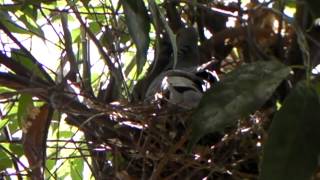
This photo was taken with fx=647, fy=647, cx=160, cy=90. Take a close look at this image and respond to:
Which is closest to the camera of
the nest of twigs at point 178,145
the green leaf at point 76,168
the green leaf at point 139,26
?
the green leaf at point 139,26

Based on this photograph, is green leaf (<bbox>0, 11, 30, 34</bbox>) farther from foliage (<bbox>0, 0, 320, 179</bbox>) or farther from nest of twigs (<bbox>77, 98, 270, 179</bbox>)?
nest of twigs (<bbox>77, 98, 270, 179</bbox>)

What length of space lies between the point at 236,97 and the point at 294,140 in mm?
72

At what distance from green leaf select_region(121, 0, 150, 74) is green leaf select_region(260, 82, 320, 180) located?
23 centimetres

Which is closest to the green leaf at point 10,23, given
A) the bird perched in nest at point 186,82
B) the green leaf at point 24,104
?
the green leaf at point 24,104

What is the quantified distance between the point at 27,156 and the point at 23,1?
24 cm

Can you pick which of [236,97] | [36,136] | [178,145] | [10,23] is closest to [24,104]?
[36,136]

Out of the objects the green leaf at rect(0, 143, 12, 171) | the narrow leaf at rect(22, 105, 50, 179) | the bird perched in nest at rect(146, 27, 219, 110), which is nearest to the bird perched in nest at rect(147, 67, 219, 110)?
the bird perched in nest at rect(146, 27, 219, 110)

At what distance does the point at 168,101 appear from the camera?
2.97 feet

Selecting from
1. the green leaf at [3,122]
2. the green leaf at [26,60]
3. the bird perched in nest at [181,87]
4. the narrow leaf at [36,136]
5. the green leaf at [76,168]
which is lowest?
the green leaf at [76,168]

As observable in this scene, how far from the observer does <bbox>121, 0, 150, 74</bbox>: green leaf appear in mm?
676

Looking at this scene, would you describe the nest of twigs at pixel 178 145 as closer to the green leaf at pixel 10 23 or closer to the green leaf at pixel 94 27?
the green leaf at pixel 10 23

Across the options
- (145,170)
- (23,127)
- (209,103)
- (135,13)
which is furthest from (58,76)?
(209,103)

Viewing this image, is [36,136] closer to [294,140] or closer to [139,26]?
[139,26]

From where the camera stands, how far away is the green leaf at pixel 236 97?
1.67 feet
